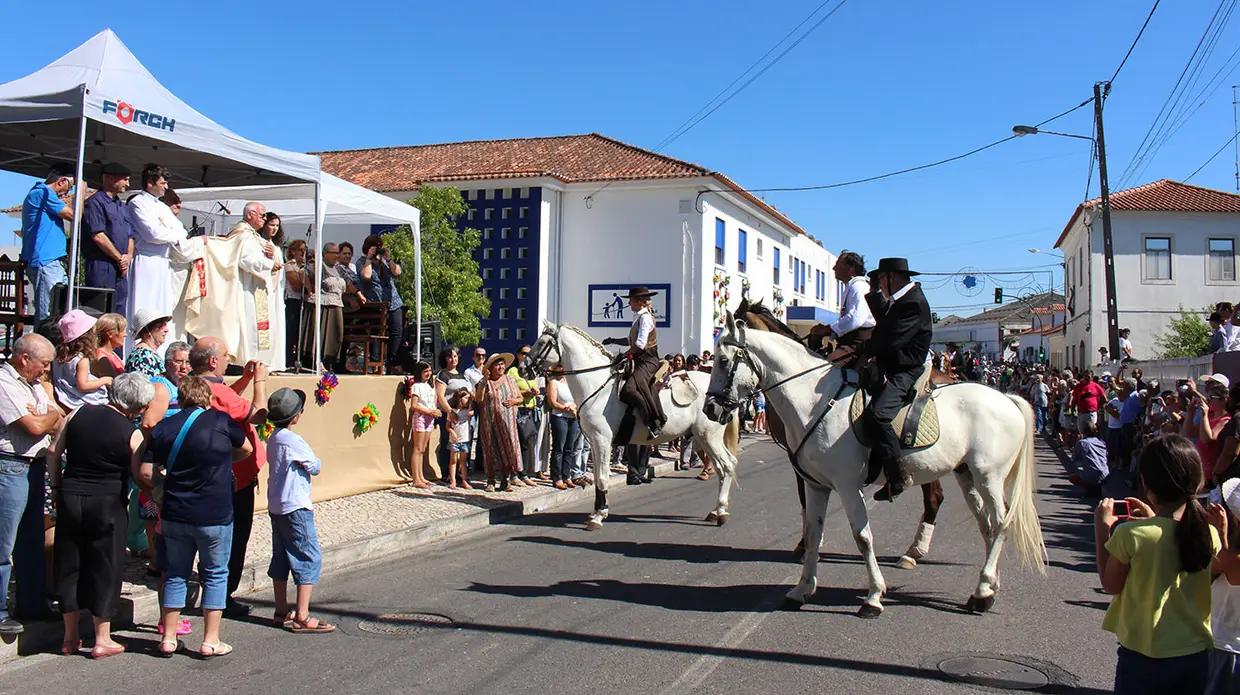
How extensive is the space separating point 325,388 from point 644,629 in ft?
21.2

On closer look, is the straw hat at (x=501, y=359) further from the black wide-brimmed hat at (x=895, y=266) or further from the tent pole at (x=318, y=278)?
the black wide-brimmed hat at (x=895, y=266)

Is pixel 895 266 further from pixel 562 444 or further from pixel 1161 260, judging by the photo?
pixel 1161 260

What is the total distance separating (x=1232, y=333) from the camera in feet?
51.8

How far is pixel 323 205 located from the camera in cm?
1280

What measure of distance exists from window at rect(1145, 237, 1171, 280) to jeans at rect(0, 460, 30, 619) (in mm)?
41805

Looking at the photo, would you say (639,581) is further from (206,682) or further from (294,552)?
(206,682)

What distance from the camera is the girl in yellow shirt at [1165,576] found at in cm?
329

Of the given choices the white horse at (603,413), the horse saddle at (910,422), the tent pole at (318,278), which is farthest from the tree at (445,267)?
the horse saddle at (910,422)

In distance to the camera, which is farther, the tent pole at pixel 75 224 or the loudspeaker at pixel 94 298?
the loudspeaker at pixel 94 298

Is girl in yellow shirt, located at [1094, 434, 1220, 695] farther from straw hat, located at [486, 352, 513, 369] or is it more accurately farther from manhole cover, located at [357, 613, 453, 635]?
straw hat, located at [486, 352, 513, 369]

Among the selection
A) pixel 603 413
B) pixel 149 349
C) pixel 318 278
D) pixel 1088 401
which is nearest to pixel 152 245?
pixel 318 278

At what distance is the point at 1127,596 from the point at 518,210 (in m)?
30.2

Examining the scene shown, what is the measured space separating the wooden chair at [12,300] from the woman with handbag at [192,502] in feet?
14.9

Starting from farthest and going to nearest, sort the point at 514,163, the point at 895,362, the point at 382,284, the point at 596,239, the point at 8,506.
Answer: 1. the point at 514,163
2. the point at 596,239
3. the point at 382,284
4. the point at 895,362
5. the point at 8,506
